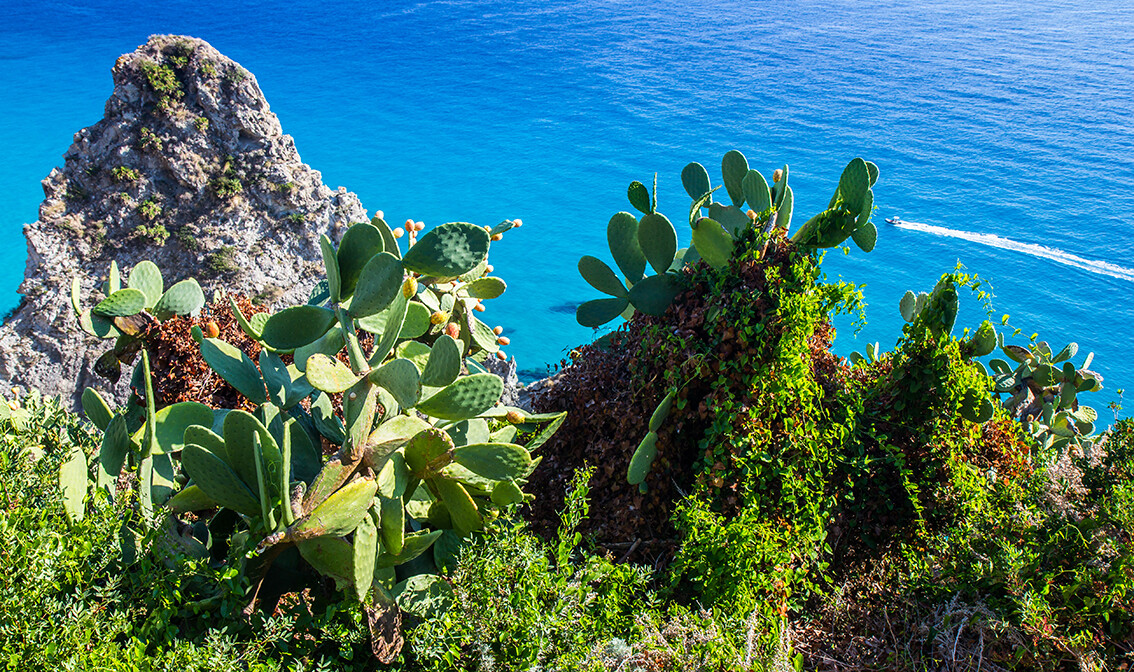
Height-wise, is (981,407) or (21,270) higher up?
(21,270)

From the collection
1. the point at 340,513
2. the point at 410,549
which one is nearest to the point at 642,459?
the point at 410,549

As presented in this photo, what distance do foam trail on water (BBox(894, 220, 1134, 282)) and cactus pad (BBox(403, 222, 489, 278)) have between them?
1167 cm

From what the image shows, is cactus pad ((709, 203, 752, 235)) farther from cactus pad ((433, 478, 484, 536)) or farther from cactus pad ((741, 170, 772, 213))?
cactus pad ((433, 478, 484, 536))

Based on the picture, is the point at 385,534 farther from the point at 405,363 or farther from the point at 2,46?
the point at 2,46

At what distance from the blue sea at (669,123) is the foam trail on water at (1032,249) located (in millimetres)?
42

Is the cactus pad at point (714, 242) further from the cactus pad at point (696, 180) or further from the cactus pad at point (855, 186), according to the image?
the cactus pad at point (696, 180)

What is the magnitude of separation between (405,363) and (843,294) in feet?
4.59

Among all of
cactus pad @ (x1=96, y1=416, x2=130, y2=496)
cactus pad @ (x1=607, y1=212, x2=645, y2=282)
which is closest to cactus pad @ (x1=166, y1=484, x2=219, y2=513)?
cactus pad @ (x1=96, y1=416, x2=130, y2=496)

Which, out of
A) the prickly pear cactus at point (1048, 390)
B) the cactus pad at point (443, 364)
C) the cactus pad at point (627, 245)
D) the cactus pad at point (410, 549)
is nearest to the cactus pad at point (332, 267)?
the cactus pad at point (443, 364)

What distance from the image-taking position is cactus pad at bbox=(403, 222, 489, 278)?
2.29 meters

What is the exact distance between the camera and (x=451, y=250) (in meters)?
2.30

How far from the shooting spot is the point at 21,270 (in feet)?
34.0

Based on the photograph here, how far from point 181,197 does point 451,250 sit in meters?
3.90

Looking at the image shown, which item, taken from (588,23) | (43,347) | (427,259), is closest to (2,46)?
(588,23)
